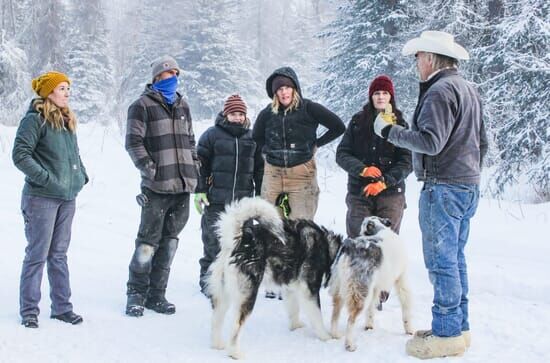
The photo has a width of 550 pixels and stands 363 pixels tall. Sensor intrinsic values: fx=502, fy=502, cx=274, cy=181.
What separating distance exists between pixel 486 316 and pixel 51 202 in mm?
4220

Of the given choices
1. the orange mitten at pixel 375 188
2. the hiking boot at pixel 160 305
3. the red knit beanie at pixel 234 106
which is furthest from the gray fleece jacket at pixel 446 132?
the hiking boot at pixel 160 305

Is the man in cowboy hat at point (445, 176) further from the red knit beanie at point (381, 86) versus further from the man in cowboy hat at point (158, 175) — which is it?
the man in cowboy hat at point (158, 175)

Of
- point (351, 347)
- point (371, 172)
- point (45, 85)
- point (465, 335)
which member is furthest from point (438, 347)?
point (45, 85)

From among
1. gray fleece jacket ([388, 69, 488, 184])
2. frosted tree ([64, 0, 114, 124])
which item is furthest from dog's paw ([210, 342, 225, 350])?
frosted tree ([64, 0, 114, 124])

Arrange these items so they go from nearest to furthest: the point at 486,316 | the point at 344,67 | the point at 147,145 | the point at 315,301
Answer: the point at 315,301 < the point at 486,316 < the point at 147,145 < the point at 344,67

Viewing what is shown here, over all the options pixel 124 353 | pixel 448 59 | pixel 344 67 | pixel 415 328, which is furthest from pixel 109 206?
pixel 344 67

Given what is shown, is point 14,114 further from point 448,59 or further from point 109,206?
point 448,59

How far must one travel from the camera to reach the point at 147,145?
516 cm

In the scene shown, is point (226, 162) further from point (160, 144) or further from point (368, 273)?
point (368, 273)

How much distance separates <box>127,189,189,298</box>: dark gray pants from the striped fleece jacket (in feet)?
0.51

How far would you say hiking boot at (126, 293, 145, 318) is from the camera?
5020 mm

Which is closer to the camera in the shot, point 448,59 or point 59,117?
point 448,59

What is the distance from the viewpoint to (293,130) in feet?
17.6

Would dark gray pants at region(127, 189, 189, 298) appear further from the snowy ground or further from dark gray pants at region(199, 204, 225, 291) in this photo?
dark gray pants at region(199, 204, 225, 291)
